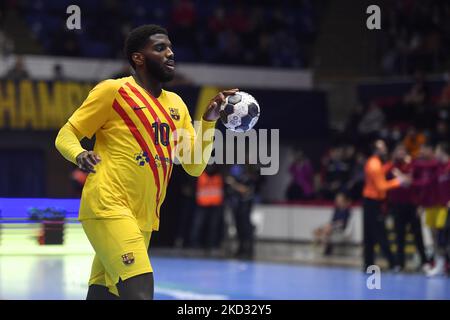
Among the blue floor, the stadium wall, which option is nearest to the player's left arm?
the blue floor

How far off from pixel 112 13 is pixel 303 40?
18.9ft

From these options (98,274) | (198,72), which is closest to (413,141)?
(198,72)

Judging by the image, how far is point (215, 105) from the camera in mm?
7039

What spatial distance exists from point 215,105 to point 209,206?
49.0 feet

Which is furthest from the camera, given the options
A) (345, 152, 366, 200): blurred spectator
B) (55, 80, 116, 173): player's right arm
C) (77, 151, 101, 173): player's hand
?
(345, 152, 366, 200): blurred spectator

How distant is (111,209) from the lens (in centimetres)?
668

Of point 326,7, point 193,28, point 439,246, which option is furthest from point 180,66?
point 439,246

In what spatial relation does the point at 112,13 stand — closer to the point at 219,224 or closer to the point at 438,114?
the point at 219,224

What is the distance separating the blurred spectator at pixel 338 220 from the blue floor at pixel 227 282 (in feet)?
9.65

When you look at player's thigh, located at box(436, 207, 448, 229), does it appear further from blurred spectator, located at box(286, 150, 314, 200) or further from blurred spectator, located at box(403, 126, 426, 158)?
blurred spectator, located at box(286, 150, 314, 200)

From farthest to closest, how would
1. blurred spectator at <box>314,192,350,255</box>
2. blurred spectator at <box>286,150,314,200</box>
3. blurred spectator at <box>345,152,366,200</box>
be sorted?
1. blurred spectator at <box>286,150,314,200</box>
2. blurred spectator at <box>345,152,366,200</box>
3. blurred spectator at <box>314,192,350,255</box>

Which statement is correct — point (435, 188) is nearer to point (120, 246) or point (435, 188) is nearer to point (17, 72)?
point (17, 72)

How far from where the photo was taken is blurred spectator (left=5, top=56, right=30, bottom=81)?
823 inches

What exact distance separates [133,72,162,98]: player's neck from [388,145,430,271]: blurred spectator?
1060 centimetres
